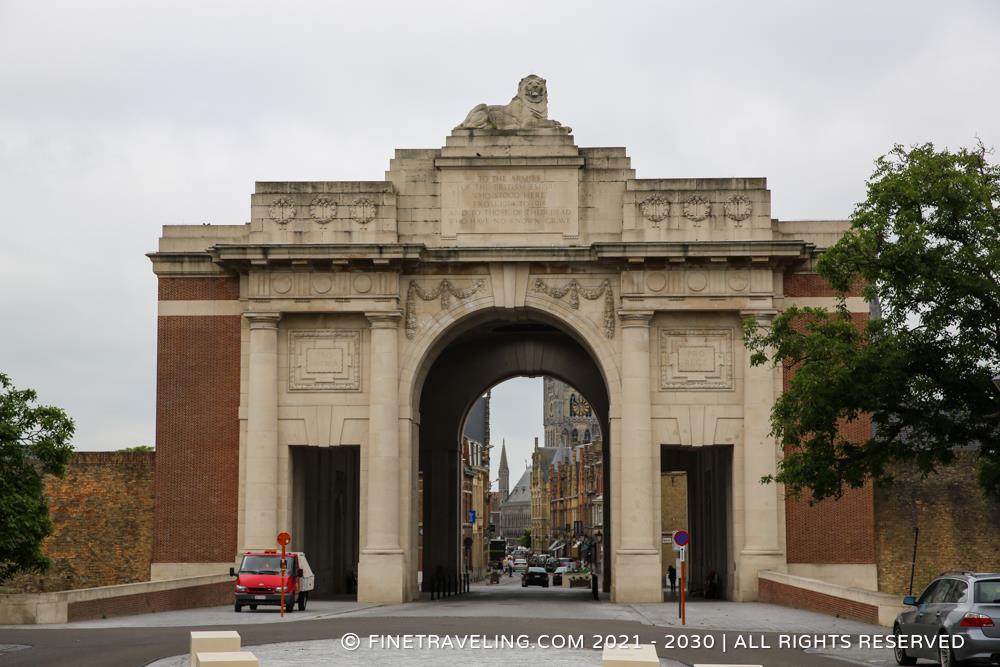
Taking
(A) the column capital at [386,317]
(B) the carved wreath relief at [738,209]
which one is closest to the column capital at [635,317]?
(B) the carved wreath relief at [738,209]

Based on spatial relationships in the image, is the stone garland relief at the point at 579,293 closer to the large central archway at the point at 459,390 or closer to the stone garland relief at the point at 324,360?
the stone garland relief at the point at 324,360

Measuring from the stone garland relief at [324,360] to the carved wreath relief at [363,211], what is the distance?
3701 millimetres

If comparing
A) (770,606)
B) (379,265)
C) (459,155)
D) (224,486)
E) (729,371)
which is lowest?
(770,606)

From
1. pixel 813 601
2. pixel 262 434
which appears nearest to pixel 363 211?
pixel 262 434

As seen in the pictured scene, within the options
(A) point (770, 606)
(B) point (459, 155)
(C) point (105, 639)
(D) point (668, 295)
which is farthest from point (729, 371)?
(C) point (105, 639)

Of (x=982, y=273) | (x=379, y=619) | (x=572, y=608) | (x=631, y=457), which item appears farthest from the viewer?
(x=631, y=457)

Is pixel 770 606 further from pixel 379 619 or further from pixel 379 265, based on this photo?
pixel 379 265

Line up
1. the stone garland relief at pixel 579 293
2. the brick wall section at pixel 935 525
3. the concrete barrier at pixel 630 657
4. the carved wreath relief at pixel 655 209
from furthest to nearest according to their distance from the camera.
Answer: the brick wall section at pixel 935 525, the stone garland relief at pixel 579 293, the carved wreath relief at pixel 655 209, the concrete barrier at pixel 630 657

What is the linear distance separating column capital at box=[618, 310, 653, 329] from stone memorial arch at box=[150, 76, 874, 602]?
0.05 metres

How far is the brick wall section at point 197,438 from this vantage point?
153 feet

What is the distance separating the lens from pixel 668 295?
46.3 m

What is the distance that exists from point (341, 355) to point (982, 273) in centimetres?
2417

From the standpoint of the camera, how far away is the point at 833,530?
152 ft

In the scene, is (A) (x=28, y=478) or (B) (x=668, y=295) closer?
(A) (x=28, y=478)
